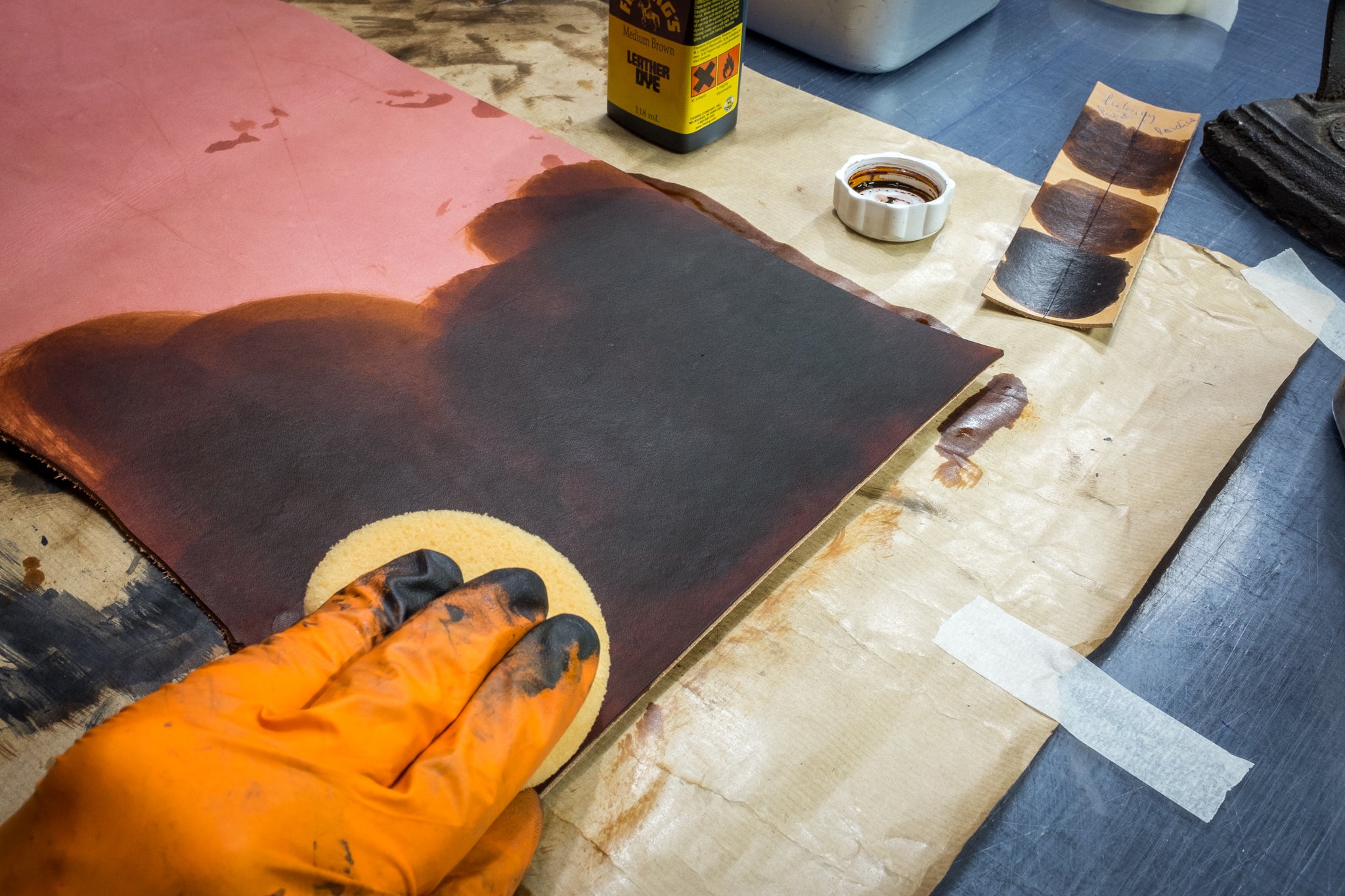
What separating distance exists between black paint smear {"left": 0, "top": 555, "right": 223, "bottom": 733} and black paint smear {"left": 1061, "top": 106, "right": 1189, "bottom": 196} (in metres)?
A: 1.69

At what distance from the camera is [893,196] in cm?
164

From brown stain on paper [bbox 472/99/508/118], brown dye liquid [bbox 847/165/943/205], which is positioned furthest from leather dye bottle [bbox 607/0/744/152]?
brown dye liquid [bbox 847/165/943/205]

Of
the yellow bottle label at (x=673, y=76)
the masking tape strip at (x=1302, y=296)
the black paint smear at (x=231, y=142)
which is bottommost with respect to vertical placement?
the masking tape strip at (x=1302, y=296)

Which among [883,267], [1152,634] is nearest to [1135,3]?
[883,267]

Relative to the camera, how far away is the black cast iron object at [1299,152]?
1.61 metres

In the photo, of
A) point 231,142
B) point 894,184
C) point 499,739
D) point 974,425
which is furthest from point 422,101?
point 499,739

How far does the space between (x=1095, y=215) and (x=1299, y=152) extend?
1.35 feet

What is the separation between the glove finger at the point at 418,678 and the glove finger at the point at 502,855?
0.37 ft

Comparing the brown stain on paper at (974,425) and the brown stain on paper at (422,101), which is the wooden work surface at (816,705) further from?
the brown stain on paper at (422,101)

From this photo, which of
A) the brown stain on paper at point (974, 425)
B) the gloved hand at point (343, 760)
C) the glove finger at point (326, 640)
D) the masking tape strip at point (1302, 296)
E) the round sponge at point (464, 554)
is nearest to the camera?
the gloved hand at point (343, 760)

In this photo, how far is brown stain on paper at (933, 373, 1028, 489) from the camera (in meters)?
1.25

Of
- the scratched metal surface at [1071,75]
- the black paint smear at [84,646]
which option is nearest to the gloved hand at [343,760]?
the black paint smear at [84,646]

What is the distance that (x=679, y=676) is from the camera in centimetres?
103

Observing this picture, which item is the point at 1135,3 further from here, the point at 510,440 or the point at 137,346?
the point at 137,346
